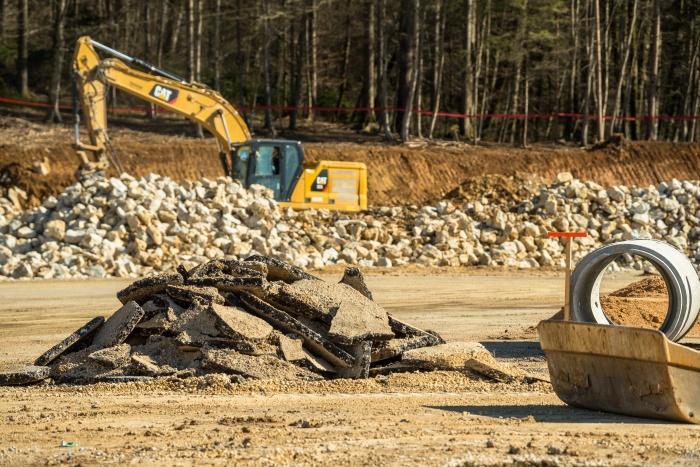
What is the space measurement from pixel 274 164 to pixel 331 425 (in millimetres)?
17856

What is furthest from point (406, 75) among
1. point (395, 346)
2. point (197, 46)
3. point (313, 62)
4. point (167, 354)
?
point (167, 354)

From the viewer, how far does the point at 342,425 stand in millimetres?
7488

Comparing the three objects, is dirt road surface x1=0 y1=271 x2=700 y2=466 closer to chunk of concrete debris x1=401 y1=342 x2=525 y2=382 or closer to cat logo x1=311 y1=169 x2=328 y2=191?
chunk of concrete debris x1=401 y1=342 x2=525 y2=382

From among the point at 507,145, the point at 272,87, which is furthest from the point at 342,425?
the point at 272,87

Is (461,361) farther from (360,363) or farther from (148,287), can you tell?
(148,287)

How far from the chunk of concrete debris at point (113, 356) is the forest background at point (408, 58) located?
2407cm

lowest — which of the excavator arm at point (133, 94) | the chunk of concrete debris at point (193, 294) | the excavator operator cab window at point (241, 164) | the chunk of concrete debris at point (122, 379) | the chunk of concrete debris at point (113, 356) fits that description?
the chunk of concrete debris at point (122, 379)

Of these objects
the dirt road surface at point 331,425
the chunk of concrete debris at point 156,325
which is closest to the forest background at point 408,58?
the chunk of concrete debris at point 156,325

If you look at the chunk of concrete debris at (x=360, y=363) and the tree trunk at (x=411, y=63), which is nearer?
the chunk of concrete debris at (x=360, y=363)

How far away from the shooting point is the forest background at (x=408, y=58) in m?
35.4

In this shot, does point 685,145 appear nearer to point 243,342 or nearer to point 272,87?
point 272,87

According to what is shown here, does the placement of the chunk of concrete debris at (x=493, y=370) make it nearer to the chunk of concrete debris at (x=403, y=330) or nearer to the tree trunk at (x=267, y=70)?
the chunk of concrete debris at (x=403, y=330)

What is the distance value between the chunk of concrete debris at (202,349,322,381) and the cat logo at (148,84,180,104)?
54.1ft

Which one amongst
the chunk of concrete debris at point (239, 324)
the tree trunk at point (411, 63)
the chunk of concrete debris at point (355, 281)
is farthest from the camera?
the tree trunk at point (411, 63)
